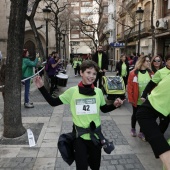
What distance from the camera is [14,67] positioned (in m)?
5.30

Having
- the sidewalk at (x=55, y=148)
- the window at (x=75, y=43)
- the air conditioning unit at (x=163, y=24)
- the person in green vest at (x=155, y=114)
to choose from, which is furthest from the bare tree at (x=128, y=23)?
the window at (x=75, y=43)

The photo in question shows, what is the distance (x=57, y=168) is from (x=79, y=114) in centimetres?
143

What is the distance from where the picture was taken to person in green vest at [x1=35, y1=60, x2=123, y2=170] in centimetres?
288

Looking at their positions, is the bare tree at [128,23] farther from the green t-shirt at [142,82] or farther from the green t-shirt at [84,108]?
the green t-shirt at [84,108]

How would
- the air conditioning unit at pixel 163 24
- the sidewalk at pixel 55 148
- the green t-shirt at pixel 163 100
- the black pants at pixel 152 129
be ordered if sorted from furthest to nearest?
the air conditioning unit at pixel 163 24 < the sidewalk at pixel 55 148 < the green t-shirt at pixel 163 100 < the black pants at pixel 152 129

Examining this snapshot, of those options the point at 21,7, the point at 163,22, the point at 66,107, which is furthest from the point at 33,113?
the point at 163,22

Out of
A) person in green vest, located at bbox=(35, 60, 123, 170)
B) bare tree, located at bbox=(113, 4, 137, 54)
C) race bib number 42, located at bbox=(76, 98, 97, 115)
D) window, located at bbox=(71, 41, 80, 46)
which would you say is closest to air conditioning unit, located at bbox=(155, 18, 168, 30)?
bare tree, located at bbox=(113, 4, 137, 54)

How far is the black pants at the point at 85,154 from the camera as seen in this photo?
285cm

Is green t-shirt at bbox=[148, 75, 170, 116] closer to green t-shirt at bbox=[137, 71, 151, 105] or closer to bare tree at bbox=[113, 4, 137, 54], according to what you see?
green t-shirt at bbox=[137, 71, 151, 105]

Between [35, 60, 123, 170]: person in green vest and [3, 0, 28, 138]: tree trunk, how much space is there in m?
2.52

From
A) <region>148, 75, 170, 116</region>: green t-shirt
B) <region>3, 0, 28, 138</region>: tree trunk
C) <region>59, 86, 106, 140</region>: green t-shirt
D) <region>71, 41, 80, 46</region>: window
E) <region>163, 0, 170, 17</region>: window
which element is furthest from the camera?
<region>71, 41, 80, 46</region>: window

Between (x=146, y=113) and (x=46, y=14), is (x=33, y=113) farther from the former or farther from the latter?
(x=46, y=14)

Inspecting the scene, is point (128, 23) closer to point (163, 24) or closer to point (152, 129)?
point (163, 24)

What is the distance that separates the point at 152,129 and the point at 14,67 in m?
4.15
